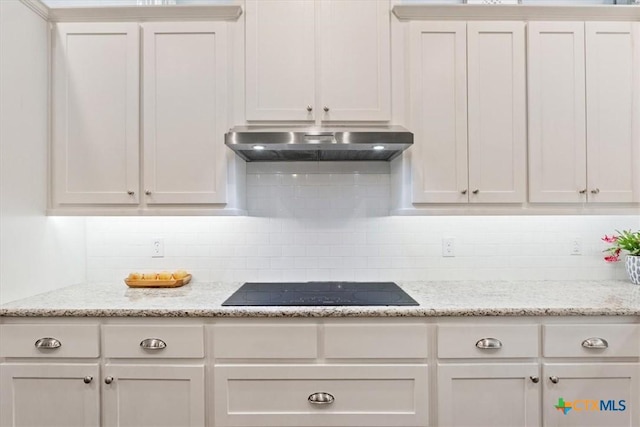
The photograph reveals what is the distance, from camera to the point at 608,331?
1.56 m

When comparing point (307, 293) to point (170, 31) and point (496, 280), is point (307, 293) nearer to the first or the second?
point (496, 280)

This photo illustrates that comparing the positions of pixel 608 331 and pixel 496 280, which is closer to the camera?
pixel 608 331

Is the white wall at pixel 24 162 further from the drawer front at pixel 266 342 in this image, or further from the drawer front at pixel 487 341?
the drawer front at pixel 487 341

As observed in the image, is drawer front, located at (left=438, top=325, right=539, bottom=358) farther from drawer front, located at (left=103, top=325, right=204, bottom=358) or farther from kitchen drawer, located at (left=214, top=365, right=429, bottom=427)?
drawer front, located at (left=103, top=325, right=204, bottom=358)

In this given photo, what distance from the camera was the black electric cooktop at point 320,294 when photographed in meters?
1.67

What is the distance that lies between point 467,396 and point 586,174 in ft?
4.19

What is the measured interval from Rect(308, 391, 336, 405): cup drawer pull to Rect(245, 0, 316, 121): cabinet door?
1.34 meters

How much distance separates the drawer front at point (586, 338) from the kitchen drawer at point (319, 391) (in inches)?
22.4

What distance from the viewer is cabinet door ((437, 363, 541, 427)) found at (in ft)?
5.09

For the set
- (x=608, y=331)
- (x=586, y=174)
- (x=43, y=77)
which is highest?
(x=43, y=77)

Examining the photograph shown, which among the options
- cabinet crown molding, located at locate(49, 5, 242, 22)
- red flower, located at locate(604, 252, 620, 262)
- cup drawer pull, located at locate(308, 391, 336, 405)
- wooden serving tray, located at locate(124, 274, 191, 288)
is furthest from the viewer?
red flower, located at locate(604, 252, 620, 262)

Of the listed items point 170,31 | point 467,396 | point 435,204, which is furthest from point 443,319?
point 170,31

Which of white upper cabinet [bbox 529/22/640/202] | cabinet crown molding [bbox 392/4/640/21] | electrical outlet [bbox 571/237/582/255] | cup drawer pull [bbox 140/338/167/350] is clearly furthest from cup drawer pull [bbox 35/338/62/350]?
electrical outlet [bbox 571/237/582/255]

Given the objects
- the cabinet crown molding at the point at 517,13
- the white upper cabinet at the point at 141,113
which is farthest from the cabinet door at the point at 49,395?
the cabinet crown molding at the point at 517,13
